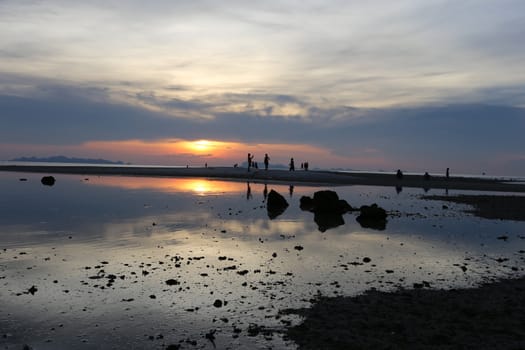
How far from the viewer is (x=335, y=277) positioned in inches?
637

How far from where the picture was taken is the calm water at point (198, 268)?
1105cm

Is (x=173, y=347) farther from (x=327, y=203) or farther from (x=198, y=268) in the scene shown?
(x=327, y=203)

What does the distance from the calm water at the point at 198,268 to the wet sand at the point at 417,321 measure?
29.3 inches

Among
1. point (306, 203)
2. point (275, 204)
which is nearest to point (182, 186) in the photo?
point (306, 203)

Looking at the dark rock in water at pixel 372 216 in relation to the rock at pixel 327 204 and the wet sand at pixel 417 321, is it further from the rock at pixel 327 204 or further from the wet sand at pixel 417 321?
the wet sand at pixel 417 321

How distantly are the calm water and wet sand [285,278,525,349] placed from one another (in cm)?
74

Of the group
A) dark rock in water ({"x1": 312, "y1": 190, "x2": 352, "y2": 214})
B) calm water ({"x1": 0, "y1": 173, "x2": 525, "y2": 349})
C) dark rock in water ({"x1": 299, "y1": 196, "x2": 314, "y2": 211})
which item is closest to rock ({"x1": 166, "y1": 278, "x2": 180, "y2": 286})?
calm water ({"x1": 0, "y1": 173, "x2": 525, "y2": 349})

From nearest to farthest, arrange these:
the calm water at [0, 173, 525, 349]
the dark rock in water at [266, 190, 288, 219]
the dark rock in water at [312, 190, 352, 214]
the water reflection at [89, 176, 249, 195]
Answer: the calm water at [0, 173, 525, 349] < the dark rock in water at [312, 190, 352, 214] < the dark rock in water at [266, 190, 288, 219] < the water reflection at [89, 176, 249, 195]

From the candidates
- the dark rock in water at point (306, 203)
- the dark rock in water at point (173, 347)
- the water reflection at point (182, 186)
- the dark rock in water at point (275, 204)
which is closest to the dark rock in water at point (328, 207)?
the dark rock in water at point (306, 203)

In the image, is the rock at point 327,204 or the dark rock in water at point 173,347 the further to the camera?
the rock at point 327,204

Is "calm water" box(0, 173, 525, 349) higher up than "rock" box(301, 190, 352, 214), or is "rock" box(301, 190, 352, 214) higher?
"rock" box(301, 190, 352, 214)

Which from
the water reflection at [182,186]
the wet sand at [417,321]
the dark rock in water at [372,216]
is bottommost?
the wet sand at [417,321]

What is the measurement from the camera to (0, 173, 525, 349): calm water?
1105cm

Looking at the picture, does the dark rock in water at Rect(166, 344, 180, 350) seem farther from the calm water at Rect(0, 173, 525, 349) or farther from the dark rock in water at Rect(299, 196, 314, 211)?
the dark rock in water at Rect(299, 196, 314, 211)
